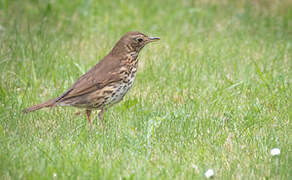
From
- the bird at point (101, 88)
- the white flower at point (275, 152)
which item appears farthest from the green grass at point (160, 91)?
the bird at point (101, 88)

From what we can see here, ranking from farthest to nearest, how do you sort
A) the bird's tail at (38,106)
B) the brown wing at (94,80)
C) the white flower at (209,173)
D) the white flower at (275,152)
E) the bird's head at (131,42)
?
1. the bird's head at (131,42)
2. the brown wing at (94,80)
3. the bird's tail at (38,106)
4. the white flower at (275,152)
5. the white flower at (209,173)

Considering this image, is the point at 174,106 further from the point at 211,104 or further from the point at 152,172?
the point at 152,172

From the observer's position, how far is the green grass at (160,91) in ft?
14.3

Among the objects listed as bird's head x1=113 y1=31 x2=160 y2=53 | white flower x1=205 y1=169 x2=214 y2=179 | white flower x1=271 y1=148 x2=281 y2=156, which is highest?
bird's head x1=113 y1=31 x2=160 y2=53

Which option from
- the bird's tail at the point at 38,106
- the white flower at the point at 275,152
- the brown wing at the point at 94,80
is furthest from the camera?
the brown wing at the point at 94,80

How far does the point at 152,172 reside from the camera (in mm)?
4191

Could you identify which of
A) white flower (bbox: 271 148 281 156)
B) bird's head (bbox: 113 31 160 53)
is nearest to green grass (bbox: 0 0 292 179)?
white flower (bbox: 271 148 281 156)

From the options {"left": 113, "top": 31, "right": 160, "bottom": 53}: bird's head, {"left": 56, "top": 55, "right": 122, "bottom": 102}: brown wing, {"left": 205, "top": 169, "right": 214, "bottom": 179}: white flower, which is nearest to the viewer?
{"left": 205, "top": 169, "right": 214, "bottom": 179}: white flower

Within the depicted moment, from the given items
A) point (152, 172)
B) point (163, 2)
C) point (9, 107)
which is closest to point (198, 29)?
point (163, 2)

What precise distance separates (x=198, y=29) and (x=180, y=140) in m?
4.11

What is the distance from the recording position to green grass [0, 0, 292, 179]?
172 inches

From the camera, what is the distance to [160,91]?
6.36m

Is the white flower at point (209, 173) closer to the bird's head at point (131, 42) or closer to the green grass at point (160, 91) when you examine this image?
the green grass at point (160, 91)

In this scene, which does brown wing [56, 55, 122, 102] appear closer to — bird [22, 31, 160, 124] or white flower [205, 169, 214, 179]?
bird [22, 31, 160, 124]
